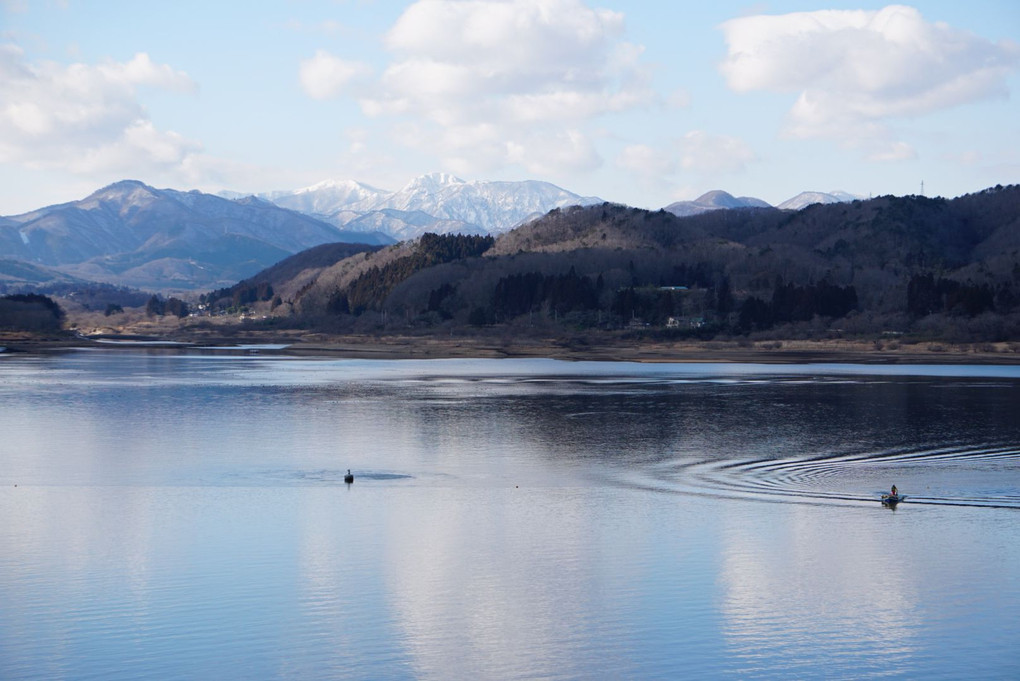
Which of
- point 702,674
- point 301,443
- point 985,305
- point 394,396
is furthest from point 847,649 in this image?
point 985,305

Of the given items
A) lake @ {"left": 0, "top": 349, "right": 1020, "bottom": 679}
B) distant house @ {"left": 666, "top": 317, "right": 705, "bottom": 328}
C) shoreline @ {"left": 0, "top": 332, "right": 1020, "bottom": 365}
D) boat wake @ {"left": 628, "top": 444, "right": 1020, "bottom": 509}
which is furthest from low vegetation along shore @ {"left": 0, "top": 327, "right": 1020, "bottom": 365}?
boat wake @ {"left": 628, "top": 444, "right": 1020, "bottom": 509}

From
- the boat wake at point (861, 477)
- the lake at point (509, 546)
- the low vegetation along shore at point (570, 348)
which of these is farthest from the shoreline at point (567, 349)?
the boat wake at point (861, 477)

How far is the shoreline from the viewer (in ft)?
393

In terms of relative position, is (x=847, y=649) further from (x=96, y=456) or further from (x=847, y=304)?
(x=847, y=304)

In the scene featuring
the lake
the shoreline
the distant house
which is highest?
the distant house

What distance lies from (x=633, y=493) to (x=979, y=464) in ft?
53.2

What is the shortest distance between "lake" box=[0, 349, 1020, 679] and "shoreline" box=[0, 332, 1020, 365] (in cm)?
5674

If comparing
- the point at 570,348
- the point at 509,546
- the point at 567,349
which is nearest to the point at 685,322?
the point at 570,348

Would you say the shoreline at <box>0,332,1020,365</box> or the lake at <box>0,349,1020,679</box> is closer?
the lake at <box>0,349,1020,679</box>

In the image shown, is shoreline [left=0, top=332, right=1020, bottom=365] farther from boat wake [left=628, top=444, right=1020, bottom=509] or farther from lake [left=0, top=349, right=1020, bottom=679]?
boat wake [left=628, top=444, right=1020, bottom=509]

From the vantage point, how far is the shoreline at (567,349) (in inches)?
4717

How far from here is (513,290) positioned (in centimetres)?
17525

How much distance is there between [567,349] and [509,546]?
111 meters

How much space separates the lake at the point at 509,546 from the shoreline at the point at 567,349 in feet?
186
